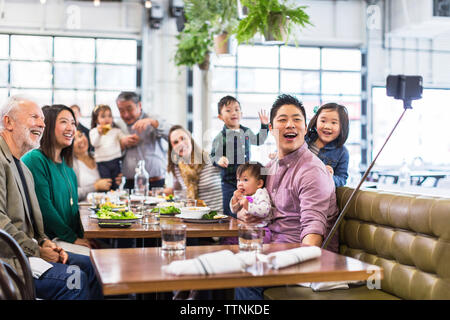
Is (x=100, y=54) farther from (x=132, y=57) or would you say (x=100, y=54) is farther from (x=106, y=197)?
(x=106, y=197)

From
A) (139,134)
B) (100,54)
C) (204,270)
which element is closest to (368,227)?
(204,270)

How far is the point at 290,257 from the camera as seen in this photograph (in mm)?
1549

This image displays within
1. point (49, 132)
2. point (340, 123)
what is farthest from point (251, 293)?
point (49, 132)

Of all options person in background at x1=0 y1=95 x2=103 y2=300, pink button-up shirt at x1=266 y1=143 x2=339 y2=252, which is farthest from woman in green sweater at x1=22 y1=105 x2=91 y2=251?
pink button-up shirt at x1=266 y1=143 x2=339 y2=252

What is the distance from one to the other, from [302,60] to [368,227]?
7.27 meters

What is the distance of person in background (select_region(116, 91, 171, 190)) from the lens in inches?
200

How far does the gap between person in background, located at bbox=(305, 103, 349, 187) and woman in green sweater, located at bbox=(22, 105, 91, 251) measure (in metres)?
1.37

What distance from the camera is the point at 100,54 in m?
8.38

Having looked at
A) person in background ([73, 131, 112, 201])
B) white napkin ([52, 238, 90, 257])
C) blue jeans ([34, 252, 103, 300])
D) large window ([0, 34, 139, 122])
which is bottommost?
blue jeans ([34, 252, 103, 300])

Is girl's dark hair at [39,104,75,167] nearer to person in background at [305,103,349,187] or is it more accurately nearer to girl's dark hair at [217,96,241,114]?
girl's dark hair at [217,96,241,114]

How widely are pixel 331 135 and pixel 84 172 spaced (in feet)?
8.39

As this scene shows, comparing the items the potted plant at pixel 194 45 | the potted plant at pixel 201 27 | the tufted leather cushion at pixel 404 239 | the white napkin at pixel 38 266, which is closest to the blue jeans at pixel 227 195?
the tufted leather cushion at pixel 404 239

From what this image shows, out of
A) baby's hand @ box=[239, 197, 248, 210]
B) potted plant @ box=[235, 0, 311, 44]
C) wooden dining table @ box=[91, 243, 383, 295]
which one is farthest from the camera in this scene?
potted plant @ box=[235, 0, 311, 44]

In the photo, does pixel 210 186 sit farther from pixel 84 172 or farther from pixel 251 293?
pixel 251 293
